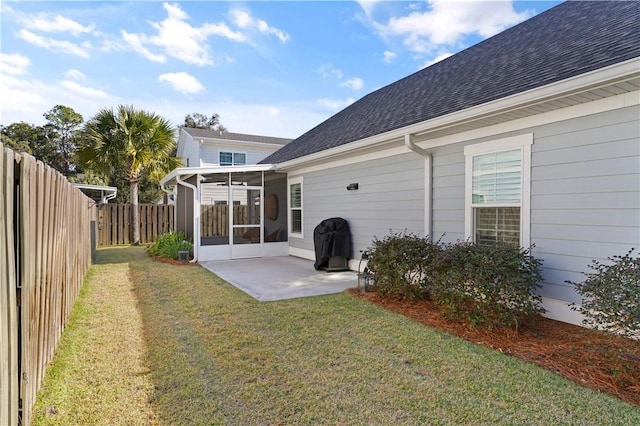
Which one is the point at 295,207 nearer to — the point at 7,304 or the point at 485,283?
the point at 485,283

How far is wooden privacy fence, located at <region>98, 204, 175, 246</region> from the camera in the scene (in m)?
14.5

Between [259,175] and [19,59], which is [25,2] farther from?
[259,175]

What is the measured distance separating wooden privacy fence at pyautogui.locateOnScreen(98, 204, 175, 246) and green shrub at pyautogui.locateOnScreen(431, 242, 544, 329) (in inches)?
537

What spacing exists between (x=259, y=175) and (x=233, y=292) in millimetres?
4882

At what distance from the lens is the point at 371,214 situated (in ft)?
25.3

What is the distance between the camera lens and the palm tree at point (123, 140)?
12.9 meters

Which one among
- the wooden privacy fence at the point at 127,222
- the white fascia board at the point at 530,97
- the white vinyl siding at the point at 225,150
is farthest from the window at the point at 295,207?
the white vinyl siding at the point at 225,150

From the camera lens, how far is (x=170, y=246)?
33.6 ft

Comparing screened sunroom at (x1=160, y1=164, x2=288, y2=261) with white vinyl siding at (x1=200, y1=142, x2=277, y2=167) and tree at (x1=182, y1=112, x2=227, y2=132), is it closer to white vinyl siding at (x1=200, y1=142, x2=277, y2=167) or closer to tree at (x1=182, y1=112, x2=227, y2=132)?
white vinyl siding at (x1=200, y1=142, x2=277, y2=167)

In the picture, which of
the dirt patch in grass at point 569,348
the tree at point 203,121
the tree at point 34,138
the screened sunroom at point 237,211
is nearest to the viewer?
the dirt patch in grass at point 569,348

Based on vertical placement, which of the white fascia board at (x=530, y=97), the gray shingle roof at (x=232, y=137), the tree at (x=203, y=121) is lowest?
the white fascia board at (x=530, y=97)

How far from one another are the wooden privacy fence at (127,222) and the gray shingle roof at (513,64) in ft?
27.1

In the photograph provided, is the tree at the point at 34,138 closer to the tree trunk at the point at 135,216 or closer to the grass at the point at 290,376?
the tree trunk at the point at 135,216

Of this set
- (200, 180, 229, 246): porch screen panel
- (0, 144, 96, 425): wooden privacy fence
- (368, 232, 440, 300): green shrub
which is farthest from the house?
(0, 144, 96, 425): wooden privacy fence
